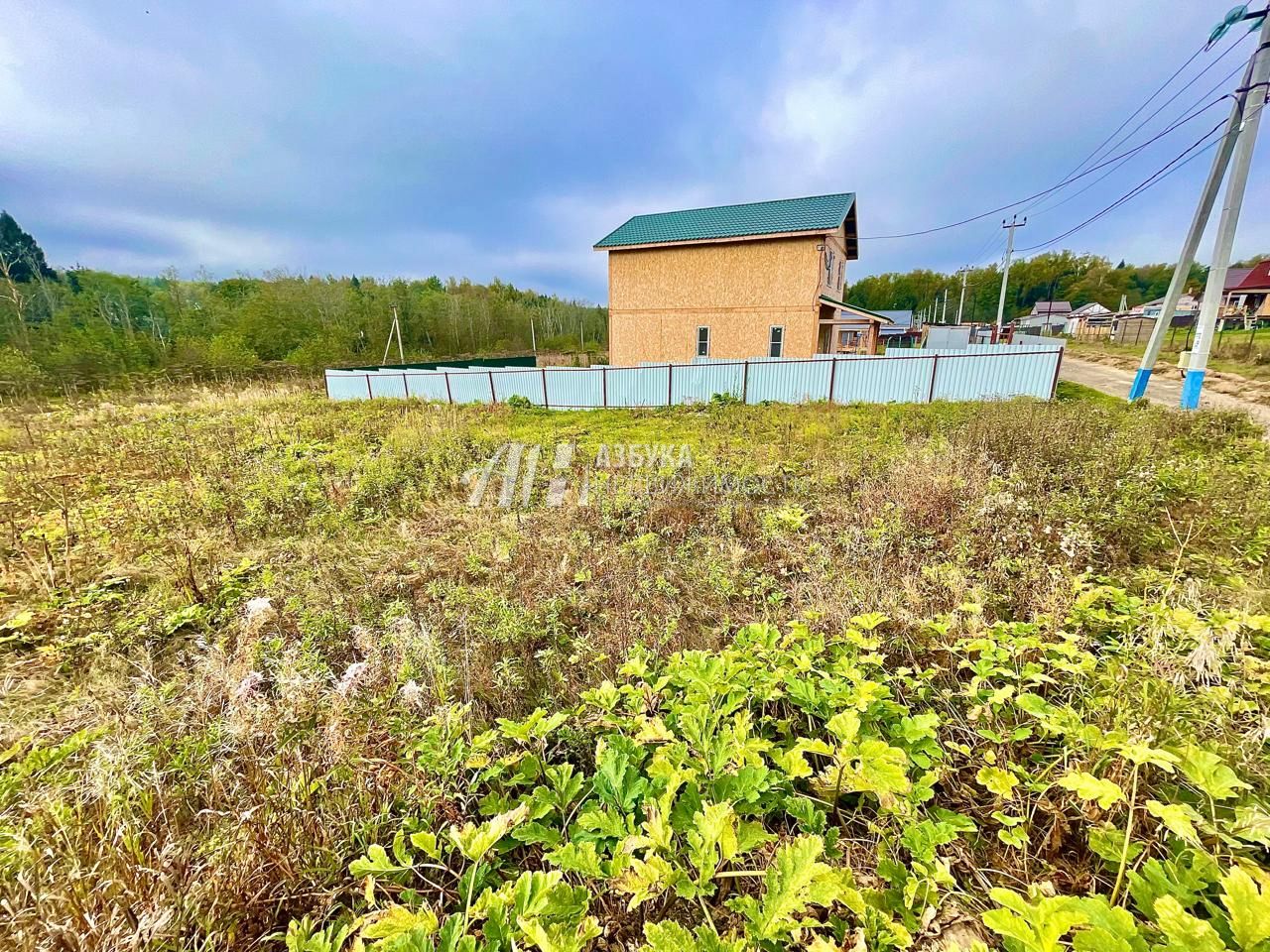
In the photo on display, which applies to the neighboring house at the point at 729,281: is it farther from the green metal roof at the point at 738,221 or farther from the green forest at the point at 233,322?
the green forest at the point at 233,322

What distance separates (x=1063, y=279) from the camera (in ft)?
210

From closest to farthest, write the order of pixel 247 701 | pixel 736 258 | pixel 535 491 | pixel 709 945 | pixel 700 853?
1. pixel 709 945
2. pixel 700 853
3. pixel 247 701
4. pixel 535 491
5. pixel 736 258

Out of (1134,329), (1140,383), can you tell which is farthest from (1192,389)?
(1134,329)

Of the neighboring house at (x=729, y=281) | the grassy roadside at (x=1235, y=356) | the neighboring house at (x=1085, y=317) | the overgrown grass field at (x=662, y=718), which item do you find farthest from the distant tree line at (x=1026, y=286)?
the overgrown grass field at (x=662, y=718)

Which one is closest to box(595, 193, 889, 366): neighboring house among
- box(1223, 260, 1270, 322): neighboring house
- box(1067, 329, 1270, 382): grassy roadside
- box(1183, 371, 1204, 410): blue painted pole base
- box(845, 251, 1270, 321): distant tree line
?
box(1183, 371, 1204, 410): blue painted pole base

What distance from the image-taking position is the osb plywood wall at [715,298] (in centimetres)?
1514

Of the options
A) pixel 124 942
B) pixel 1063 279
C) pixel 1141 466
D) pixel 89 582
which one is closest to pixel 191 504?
pixel 89 582

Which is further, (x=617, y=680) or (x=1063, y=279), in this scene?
(x=1063, y=279)

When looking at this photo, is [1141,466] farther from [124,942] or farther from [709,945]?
[124,942]

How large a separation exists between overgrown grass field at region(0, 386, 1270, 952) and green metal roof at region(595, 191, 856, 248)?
42.4 feet

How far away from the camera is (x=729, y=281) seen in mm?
15883

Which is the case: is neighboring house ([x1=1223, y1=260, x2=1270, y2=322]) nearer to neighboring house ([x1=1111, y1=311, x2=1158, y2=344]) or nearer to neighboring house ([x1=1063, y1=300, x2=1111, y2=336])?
neighboring house ([x1=1111, y1=311, x2=1158, y2=344])

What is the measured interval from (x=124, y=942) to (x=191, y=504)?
534cm

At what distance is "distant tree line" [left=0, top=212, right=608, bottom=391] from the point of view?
41.9 ft
